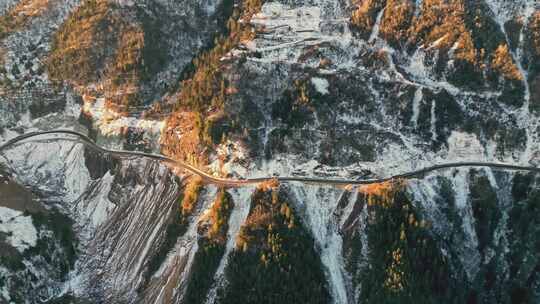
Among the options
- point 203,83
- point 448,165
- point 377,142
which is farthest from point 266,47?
point 448,165

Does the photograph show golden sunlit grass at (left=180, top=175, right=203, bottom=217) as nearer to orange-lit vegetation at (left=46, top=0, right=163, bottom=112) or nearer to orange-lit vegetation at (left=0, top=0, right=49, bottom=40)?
orange-lit vegetation at (left=46, top=0, right=163, bottom=112)

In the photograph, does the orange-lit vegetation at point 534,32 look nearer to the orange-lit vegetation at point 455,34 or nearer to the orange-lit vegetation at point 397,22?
the orange-lit vegetation at point 455,34

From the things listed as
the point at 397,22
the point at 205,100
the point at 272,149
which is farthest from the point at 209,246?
the point at 397,22

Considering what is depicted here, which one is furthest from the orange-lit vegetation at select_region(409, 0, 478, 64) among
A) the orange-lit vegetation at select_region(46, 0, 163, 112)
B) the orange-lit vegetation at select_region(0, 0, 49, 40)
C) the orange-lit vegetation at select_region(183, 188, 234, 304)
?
the orange-lit vegetation at select_region(0, 0, 49, 40)

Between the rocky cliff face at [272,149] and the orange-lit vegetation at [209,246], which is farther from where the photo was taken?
the rocky cliff face at [272,149]

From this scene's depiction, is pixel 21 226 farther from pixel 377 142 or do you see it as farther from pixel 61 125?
pixel 377 142

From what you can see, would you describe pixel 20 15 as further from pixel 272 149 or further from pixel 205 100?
pixel 272 149

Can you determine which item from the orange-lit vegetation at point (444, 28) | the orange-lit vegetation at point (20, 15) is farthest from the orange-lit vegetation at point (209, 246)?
the orange-lit vegetation at point (20, 15)
